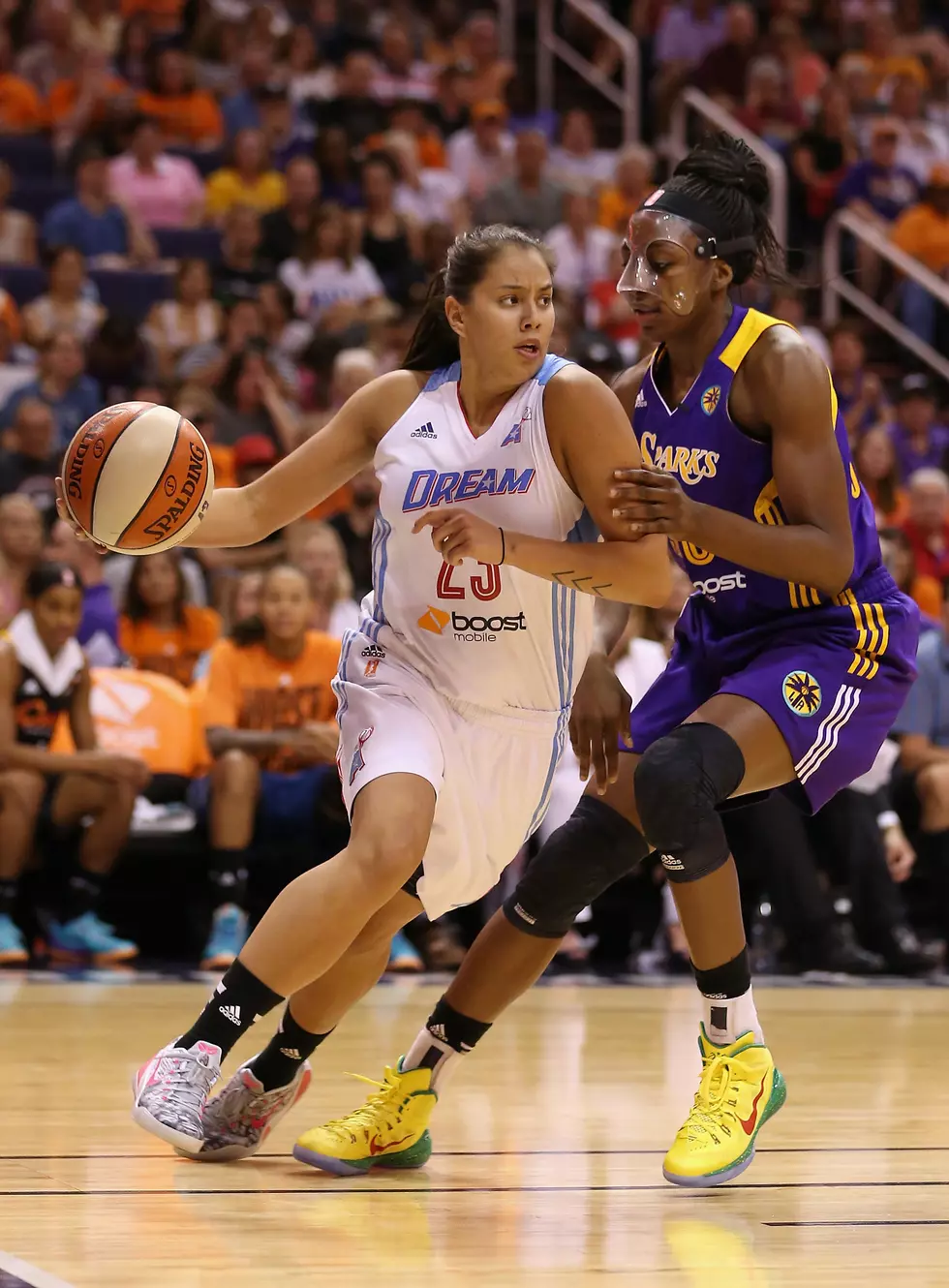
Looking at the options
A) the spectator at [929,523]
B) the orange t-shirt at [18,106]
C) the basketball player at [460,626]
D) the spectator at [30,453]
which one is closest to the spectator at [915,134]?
the spectator at [929,523]

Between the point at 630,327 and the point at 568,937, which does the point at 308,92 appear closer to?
the point at 630,327

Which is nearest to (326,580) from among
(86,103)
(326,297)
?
(326,297)

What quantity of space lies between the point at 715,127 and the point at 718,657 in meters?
9.84

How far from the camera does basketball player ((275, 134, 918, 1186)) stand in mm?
3654

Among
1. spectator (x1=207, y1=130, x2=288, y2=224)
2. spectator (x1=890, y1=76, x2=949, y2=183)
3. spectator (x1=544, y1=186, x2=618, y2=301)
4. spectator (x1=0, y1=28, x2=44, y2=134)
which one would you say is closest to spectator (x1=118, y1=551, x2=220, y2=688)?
spectator (x1=207, y1=130, x2=288, y2=224)

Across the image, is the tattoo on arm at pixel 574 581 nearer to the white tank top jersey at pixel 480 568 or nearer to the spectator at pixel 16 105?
the white tank top jersey at pixel 480 568

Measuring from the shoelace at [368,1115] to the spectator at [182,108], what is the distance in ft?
31.9

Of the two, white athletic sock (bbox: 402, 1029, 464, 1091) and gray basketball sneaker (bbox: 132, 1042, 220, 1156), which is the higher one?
gray basketball sneaker (bbox: 132, 1042, 220, 1156)

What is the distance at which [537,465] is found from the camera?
12.4ft

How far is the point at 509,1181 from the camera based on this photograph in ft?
12.5

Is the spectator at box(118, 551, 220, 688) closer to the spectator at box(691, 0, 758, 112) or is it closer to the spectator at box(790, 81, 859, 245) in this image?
the spectator at box(790, 81, 859, 245)

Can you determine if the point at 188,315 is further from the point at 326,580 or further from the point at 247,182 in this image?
the point at 326,580

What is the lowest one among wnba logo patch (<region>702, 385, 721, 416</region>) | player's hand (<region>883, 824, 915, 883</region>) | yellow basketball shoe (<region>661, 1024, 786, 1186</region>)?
player's hand (<region>883, 824, 915, 883</region>)

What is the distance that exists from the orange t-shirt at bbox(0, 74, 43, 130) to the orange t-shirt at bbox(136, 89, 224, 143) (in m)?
0.69
